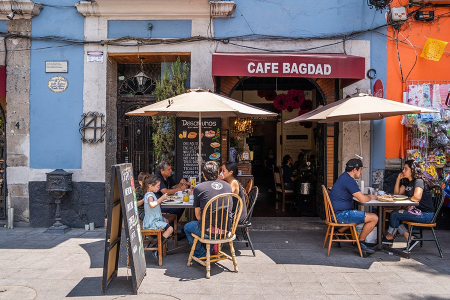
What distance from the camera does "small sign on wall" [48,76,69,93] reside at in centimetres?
754

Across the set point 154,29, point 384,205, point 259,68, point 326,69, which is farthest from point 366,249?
point 154,29

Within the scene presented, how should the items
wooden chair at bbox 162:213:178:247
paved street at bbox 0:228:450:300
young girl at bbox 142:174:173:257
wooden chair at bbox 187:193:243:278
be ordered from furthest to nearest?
1. wooden chair at bbox 162:213:178:247
2. young girl at bbox 142:174:173:257
3. wooden chair at bbox 187:193:243:278
4. paved street at bbox 0:228:450:300

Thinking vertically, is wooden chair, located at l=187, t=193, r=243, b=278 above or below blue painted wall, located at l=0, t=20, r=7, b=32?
below

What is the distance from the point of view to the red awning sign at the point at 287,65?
22.0 ft

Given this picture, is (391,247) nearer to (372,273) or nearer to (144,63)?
(372,273)

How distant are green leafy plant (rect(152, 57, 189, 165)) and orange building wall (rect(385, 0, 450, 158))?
405 cm

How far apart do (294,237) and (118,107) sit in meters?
4.48

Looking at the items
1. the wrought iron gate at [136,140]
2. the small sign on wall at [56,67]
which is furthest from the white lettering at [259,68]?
the small sign on wall at [56,67]

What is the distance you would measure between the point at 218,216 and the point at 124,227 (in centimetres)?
124

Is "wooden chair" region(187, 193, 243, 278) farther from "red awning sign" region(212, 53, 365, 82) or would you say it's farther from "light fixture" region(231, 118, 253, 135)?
"light fixture" region(231, 118, 253, 135)

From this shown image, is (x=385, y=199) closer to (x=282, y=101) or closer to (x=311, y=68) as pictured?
(x=311, y=68)

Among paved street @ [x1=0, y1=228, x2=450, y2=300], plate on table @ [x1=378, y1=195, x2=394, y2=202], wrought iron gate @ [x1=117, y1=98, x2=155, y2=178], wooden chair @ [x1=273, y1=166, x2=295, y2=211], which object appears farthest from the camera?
wooden chair @ [x1=273, y1=166, x2=295, y2=211]

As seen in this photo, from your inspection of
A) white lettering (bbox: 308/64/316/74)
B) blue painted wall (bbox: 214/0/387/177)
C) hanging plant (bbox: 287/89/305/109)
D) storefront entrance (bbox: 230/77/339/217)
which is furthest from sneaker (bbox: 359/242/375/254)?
hanging plant (bbox: 287/89/305/109)

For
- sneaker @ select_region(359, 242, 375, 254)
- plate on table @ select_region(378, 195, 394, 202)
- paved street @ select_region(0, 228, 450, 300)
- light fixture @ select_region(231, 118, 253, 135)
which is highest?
light fixture @ select_region(231, 118, 253, 135)
